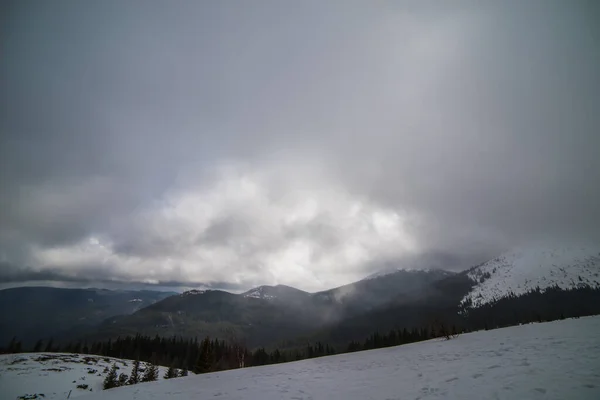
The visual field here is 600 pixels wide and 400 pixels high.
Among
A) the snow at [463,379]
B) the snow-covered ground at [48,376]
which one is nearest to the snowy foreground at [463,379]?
the snow at [463,379]

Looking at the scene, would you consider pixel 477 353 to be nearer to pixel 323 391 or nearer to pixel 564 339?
pixel 564 339

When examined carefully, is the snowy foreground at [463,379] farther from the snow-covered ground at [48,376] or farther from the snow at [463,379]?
the snow-covered ground at [48,376]

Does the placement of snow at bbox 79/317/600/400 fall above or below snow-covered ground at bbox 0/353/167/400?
above

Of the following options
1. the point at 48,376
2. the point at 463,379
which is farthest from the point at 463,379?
the point at 48,376

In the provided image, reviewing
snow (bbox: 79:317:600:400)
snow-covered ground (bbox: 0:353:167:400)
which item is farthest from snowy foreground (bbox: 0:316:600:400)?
snow-covered ground (bbox: 0:353:167:400)

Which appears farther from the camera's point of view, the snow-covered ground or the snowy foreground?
the snow-covered ground

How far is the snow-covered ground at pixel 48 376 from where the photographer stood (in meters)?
43.7

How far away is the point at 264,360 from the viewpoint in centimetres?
13075

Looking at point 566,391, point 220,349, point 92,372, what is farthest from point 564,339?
point 220,349

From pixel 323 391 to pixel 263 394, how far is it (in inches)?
125

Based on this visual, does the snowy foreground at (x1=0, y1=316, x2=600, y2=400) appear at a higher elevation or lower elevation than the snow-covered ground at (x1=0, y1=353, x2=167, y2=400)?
higher

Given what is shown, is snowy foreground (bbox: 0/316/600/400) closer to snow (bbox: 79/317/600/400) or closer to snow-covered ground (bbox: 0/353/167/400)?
snow (bbox: 79/317/600/400)

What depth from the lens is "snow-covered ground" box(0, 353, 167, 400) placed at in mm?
43656

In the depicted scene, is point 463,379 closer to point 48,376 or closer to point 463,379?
point 463,379
